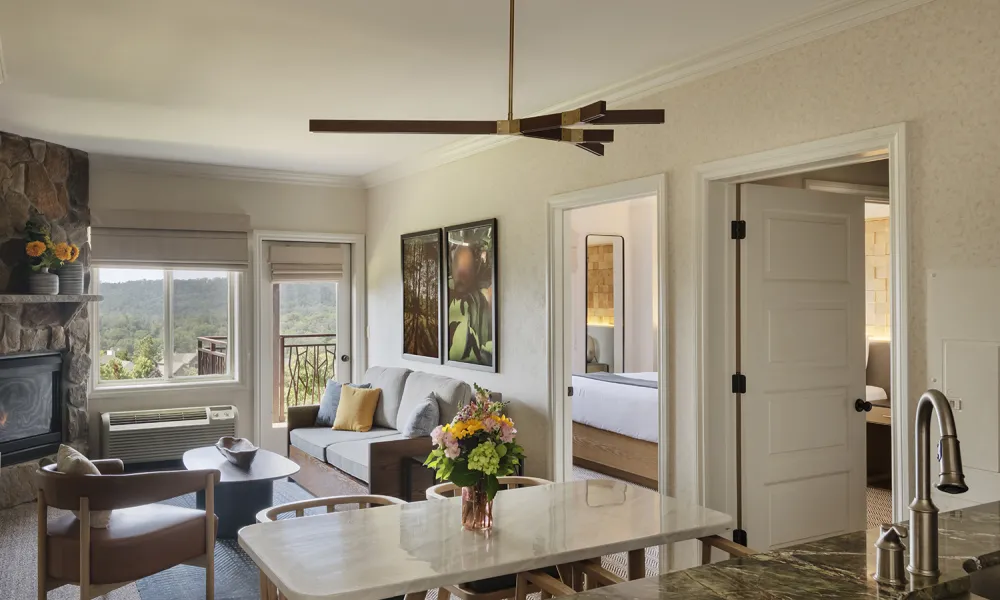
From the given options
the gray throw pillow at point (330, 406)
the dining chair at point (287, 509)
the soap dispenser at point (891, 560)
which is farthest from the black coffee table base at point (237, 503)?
the soap dispenser at point (891, 560)

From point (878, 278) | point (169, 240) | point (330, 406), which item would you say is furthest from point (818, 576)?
point (169, 240)

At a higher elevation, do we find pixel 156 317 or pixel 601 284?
pixel 601 284

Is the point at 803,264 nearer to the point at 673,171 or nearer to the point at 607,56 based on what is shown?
the point at 673,171

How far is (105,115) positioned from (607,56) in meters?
3.21

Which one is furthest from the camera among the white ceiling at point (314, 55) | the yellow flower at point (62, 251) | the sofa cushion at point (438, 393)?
the yellow flower at point (62, 251)

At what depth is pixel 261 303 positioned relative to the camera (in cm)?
670

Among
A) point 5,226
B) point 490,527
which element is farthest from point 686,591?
point 5,226

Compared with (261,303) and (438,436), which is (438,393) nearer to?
(261,303)

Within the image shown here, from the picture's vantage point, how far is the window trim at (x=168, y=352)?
6156mm

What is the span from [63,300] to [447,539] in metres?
4.39

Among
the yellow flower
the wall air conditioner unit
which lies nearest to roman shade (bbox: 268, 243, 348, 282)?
the wall air conditioner unit

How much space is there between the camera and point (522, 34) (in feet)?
10.6

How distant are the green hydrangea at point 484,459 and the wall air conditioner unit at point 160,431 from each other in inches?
179

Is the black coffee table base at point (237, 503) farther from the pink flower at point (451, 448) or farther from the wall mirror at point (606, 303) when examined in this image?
the wall mirror at point (606, 303)
